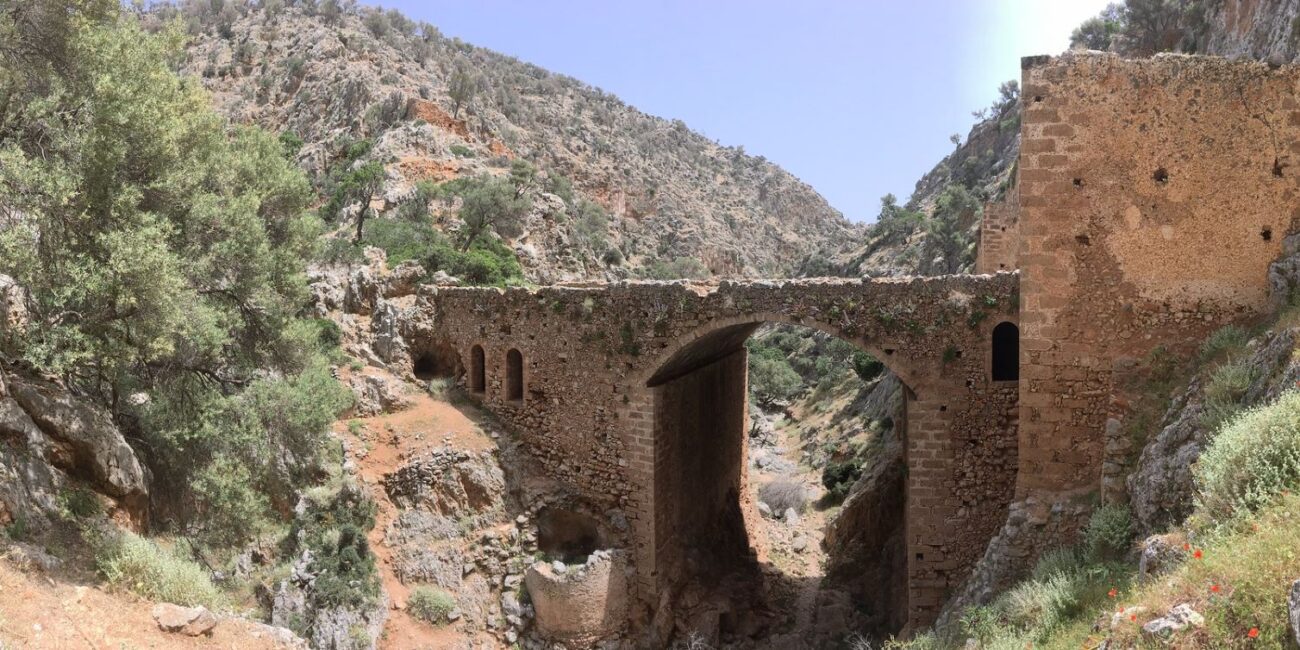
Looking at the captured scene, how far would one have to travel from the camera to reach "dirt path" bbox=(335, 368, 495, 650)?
13680mm

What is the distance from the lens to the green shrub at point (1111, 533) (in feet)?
25.9

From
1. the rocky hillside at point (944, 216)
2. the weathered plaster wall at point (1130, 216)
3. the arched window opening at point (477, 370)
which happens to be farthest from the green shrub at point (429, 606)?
the rocky hillside at point (944, 216)

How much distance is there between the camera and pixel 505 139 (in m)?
49.1

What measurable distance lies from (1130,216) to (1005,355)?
13.1 ft

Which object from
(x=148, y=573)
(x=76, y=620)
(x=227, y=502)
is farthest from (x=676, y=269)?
(x=76, y=620)

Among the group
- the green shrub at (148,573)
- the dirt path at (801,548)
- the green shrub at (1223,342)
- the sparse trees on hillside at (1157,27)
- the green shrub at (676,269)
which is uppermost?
the sparse trees on hillside at (1157,27)

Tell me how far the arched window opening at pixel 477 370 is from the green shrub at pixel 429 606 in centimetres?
482

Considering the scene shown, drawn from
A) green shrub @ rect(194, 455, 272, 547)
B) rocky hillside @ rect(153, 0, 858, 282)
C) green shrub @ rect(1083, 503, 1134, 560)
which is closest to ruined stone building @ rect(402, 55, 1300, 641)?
green shrub @ rect(1083, 503, 1134, 560)

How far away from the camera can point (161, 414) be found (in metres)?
10.6

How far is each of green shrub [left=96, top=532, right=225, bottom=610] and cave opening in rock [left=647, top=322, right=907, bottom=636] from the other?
846 cm

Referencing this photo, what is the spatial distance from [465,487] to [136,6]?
9.83 metres

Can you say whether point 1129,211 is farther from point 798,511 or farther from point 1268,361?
point 798,511

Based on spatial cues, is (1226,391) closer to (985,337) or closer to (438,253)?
(985,337)

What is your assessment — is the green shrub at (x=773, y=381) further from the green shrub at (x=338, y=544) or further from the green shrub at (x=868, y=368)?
the green shrub at (x=338, y=544)
